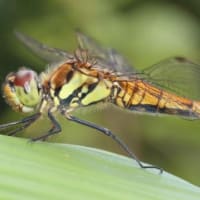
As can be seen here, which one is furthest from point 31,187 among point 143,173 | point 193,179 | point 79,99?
point 193,179

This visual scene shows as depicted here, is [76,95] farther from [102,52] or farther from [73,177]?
[73,177]

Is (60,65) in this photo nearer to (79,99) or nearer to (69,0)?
(79,99)

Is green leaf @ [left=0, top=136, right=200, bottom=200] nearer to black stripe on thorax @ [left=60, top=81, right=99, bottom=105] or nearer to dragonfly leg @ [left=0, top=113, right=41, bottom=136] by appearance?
dragonfly leg @ [left=0, top=113, right=41, bottom=136]

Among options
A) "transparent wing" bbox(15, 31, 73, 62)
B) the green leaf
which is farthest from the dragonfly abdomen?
the green leaf

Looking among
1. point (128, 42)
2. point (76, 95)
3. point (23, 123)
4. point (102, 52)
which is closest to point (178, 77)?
point (102, 52)

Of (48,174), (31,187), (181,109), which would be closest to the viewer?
(31,187)

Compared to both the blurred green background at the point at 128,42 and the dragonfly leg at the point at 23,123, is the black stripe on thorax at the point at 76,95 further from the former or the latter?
the blurred green background at the point at 128,42

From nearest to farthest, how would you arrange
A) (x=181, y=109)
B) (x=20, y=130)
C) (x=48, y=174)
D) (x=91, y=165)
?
(x=48, y=174) → (x=91, y=165) → (x=20, y=130) → (x=181, y=109)
